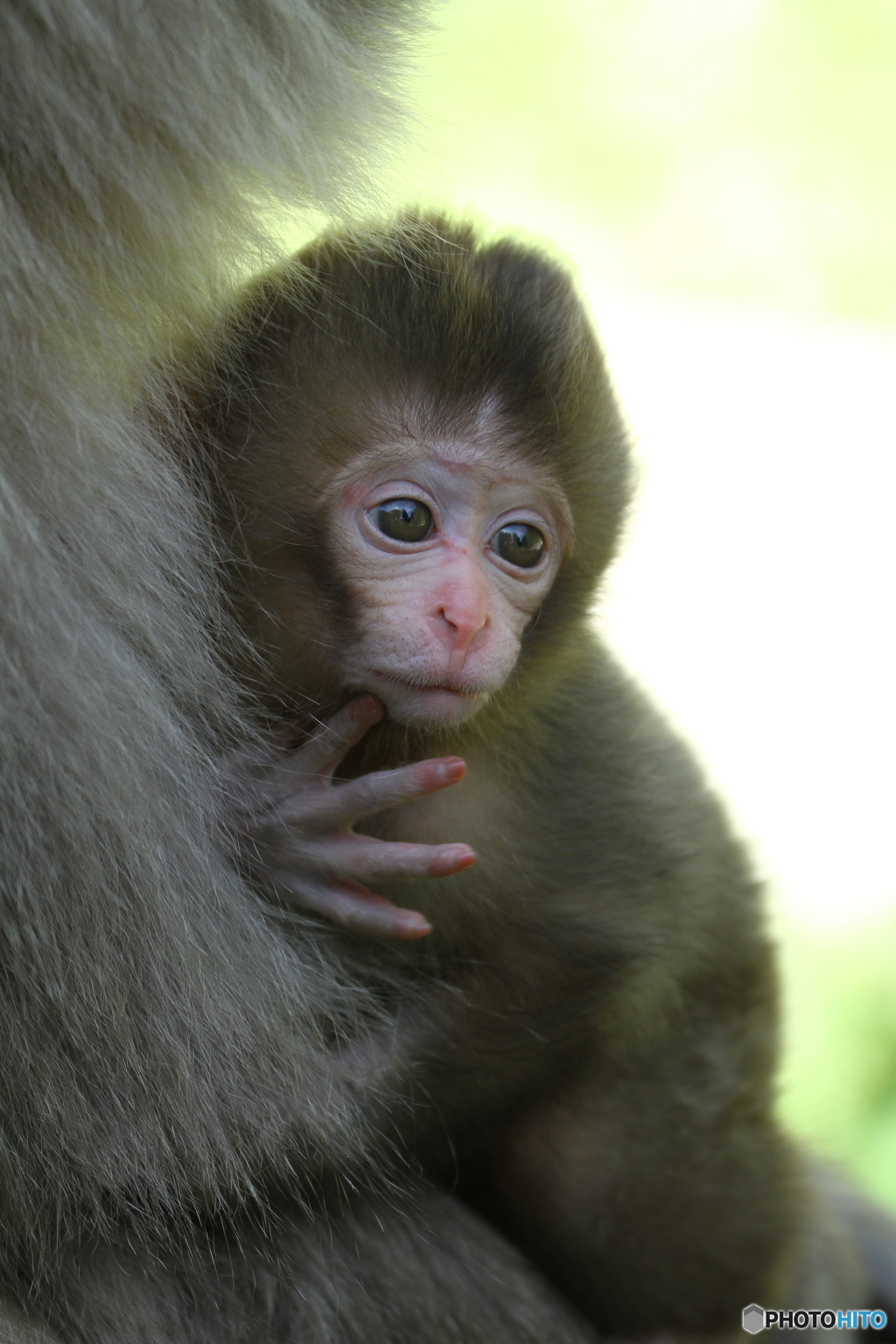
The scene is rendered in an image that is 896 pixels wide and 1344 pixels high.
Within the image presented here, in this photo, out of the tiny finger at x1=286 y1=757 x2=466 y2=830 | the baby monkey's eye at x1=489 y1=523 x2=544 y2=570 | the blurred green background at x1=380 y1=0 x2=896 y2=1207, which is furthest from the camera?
the blurred green background at x1=380 y1=0 x2=896 y2=1207

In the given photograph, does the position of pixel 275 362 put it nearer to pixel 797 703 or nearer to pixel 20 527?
pixel 20 527

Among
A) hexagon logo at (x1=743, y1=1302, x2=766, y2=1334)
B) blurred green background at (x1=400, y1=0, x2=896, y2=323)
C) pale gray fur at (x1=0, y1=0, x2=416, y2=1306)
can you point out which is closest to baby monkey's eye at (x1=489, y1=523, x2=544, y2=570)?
pale gray fur at (x1=0, y1=0, x2=416, y2=1306)

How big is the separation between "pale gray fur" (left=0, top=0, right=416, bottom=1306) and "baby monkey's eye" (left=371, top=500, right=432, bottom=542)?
0.44 ft

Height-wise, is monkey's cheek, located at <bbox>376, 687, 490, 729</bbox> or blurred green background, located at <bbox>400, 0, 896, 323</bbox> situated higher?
blurred green background, located at <bbox>400, 0, 896, 323</bbox>

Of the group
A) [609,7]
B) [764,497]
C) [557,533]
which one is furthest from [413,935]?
[609,7]

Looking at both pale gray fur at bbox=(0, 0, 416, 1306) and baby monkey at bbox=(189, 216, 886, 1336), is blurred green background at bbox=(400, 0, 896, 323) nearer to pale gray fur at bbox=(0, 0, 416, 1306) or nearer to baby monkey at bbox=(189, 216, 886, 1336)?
baby monkey at bbox=(189, 216, 886, 1336)

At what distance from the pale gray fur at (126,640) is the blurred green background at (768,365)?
57.9 inches

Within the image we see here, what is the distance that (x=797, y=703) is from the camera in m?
2.83

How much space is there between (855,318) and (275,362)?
9.18ft

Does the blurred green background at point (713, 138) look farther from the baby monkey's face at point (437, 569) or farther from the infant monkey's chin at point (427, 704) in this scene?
the infant monkey's chin at point (427, 704)

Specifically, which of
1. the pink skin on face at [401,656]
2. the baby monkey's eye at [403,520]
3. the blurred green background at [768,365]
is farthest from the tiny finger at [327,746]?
the blurred green background at [768,365]

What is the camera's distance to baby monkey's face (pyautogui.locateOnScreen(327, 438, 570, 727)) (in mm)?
935

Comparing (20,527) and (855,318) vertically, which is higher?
(855,318)

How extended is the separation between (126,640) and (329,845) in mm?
184
